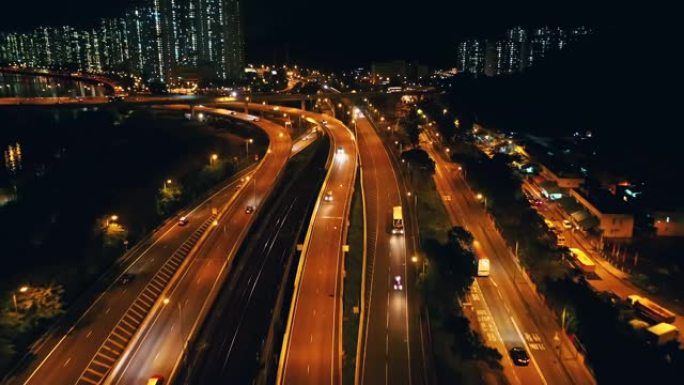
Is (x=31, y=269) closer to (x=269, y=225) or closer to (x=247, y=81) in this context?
(x=269, y=225)

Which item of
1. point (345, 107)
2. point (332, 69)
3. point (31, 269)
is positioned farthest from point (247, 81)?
point (31, 269)

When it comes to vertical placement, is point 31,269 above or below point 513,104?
below

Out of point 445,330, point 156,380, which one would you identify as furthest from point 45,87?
point 445,330

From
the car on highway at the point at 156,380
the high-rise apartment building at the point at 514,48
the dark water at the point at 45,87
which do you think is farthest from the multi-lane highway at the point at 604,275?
the dark water at the point at 45,87

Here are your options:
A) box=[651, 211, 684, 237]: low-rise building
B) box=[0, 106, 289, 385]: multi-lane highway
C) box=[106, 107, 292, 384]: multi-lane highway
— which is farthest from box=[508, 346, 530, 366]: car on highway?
box=[651, 211, 684, 237]: low-rise building

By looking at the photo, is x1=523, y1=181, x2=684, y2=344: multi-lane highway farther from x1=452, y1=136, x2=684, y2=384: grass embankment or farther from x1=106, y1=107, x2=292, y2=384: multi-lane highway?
x1=106, y1=107, x2=292, y2=384: multi-lane highway

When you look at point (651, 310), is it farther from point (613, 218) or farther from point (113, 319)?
point (113, 319)
